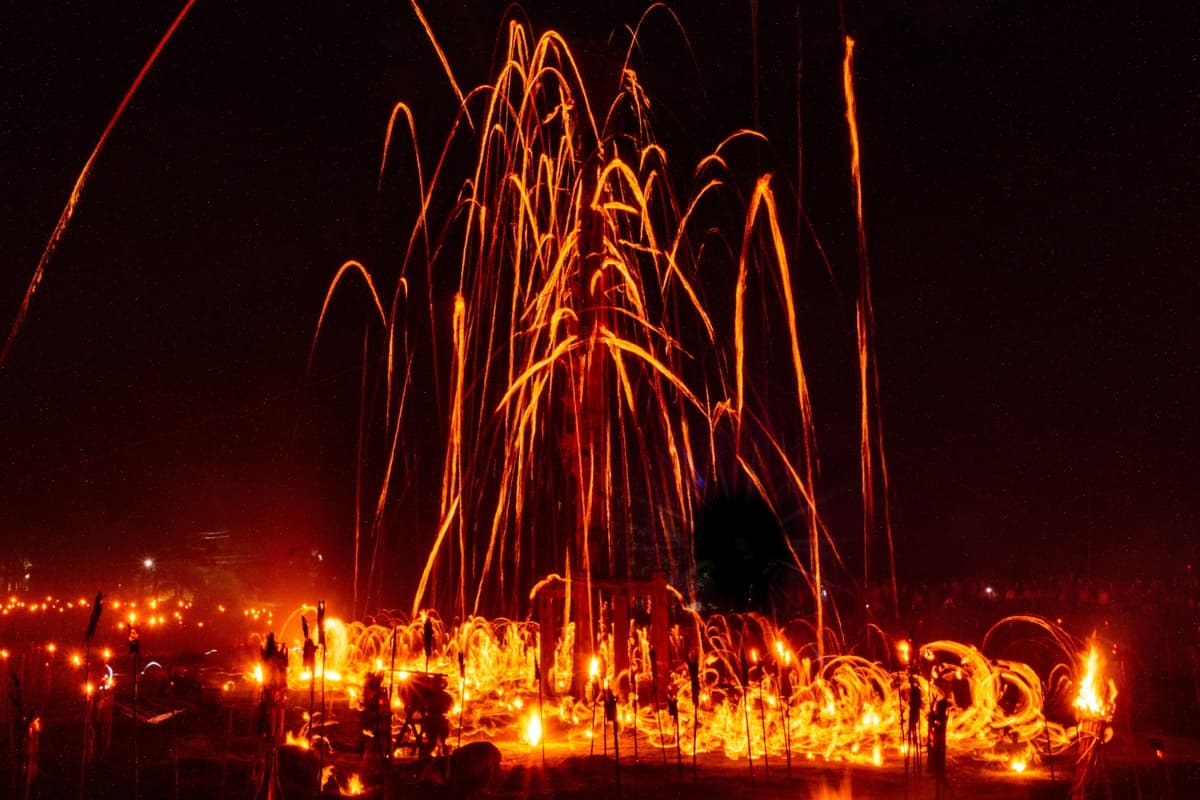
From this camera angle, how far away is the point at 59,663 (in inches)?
934

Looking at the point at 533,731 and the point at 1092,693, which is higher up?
the point at 1092,693

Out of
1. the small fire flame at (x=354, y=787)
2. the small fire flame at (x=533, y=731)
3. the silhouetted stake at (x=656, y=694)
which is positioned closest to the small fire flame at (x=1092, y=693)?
the silhouetted stake at (x=656, y=694)

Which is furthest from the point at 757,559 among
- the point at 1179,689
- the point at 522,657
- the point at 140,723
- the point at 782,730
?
the point at 140,723

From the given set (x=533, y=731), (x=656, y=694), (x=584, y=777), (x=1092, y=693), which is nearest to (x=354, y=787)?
(x=584, y=777)

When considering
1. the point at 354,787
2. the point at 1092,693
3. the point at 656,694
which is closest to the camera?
the point at 354,787

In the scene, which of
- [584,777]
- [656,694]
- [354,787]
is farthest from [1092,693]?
[354,787]

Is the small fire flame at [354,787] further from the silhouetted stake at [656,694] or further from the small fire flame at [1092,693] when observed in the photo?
the small fire flame at [1092,693]

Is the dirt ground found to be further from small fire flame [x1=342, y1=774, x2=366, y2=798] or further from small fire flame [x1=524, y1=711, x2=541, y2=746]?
small fire flame [x1=524, y1=711, x2=541, y2=746]

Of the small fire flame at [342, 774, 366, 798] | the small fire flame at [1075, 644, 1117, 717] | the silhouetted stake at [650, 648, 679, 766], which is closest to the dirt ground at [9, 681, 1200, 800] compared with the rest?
the small fire flame at [342, 774, 366, 798]

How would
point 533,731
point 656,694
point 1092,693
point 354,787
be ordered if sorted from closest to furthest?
1. point 354,787
2. point 1092,693
3. point 656,694
4. point 533,731

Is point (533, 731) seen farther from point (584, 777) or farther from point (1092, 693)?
point (1092, 693)

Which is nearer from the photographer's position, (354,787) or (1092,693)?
(354,787)

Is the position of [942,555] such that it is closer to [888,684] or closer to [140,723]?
[888,684]

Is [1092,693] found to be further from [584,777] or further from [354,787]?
[354,787]
